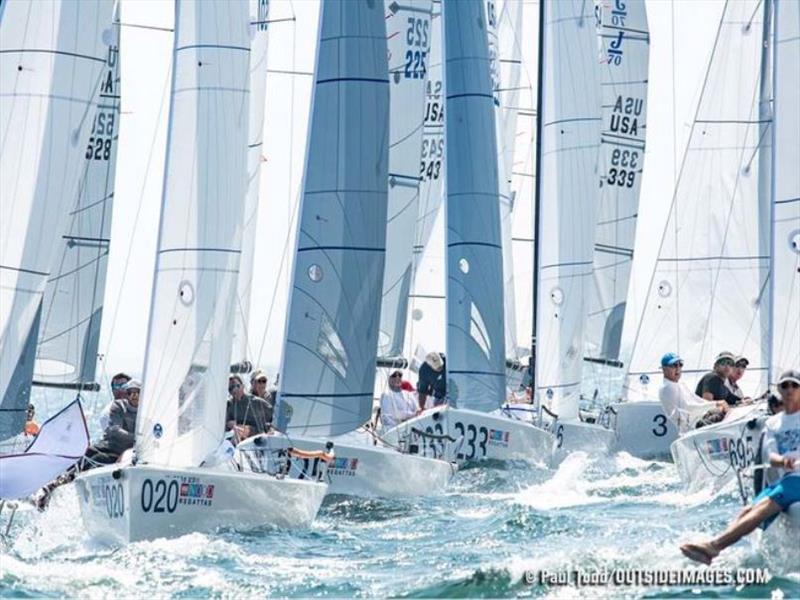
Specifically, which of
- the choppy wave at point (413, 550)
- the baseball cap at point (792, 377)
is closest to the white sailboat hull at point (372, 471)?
the choppy wave at point (413, 550)

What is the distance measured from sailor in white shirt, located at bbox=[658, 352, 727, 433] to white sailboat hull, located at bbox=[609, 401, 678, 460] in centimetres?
448

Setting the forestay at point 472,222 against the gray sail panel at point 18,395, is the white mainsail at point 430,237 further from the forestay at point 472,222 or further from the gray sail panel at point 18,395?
the gray sail panel at point 18,395

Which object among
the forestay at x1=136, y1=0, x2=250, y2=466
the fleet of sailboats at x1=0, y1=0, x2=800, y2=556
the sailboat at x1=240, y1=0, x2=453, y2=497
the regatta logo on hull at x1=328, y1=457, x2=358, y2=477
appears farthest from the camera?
the sailboat at x1=240, y1=0, x2=453, y2=497

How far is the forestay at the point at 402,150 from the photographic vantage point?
25547mm

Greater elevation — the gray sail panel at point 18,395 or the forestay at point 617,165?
the forestay at point 617,165

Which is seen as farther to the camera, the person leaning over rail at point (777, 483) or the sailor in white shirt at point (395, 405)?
the sailor in white shirt at point (395, 405)

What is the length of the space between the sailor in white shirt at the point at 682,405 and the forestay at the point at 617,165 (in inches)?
427

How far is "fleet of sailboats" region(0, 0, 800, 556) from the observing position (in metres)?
17.2

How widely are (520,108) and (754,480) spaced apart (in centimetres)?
2126

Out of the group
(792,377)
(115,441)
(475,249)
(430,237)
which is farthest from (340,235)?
(430,237)

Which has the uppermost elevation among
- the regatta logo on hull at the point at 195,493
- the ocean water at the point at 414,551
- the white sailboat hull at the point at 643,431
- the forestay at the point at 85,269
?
the forestay at the point at 85,269

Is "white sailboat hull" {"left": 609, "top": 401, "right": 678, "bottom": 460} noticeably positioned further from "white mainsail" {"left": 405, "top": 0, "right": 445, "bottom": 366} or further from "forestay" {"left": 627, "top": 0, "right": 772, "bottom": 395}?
"white mainsail" {"left": 405, "top": 0, "right": 445, "bottom": 366}

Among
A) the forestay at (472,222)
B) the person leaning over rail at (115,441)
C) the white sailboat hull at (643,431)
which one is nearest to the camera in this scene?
the person leaning over rail at (115,441)

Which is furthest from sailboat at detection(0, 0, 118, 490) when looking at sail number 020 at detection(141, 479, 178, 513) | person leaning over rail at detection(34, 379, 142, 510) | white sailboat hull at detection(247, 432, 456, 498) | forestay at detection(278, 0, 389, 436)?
white sailboat hull at detection(247, 432, 456, 498)
